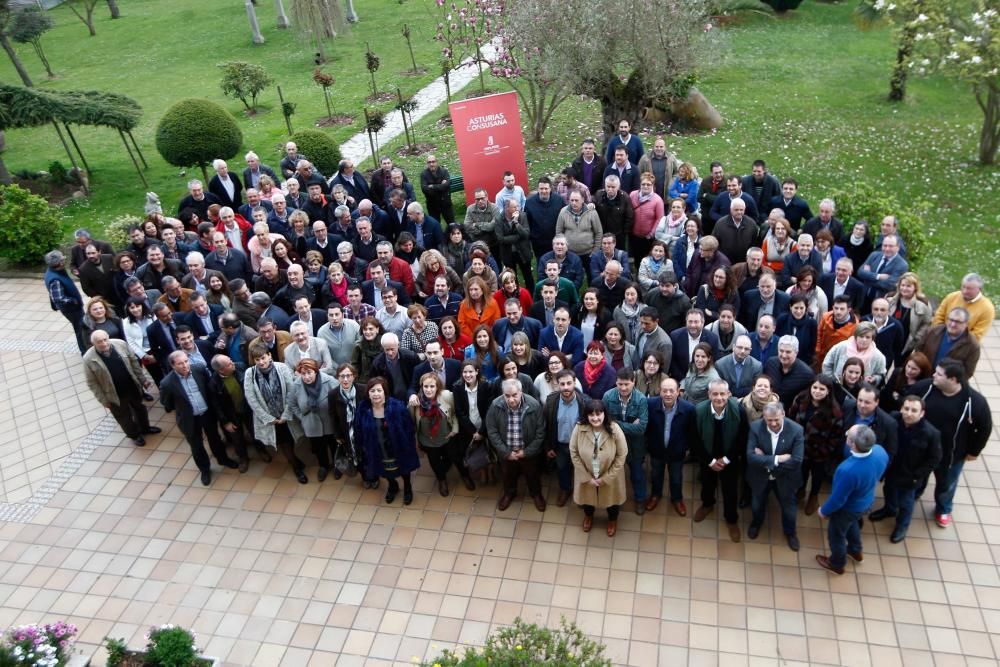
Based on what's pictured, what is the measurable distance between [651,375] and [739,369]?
33.9 inches

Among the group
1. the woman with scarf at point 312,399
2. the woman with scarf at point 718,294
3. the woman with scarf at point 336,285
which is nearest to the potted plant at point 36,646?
the woman with scarf at point 312,399

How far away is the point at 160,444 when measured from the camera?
32.3ft

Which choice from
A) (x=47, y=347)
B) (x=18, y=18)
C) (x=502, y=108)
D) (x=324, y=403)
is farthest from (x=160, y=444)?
(x=18, y=18)

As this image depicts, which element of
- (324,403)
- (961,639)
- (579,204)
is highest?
(579,204)

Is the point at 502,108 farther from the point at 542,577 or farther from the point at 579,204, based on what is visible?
the point at 542,577

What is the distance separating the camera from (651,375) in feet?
25.3

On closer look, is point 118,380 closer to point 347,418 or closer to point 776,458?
point 347,418

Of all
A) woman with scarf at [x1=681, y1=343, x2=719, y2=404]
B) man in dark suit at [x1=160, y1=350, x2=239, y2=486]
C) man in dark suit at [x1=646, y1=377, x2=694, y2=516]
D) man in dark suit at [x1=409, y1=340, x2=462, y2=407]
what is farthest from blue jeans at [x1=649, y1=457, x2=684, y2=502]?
man in dark suit at [x1=160, y1=350, x2=239, y2=486]

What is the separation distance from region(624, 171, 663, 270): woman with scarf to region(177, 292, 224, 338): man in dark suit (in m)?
5.75

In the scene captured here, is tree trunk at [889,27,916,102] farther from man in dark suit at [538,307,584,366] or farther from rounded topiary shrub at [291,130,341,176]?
rounded topiary shrub at [291,130,341,176]

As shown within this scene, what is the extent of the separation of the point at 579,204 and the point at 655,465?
12.9 feet

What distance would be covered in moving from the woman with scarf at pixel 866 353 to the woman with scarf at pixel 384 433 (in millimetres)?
4327

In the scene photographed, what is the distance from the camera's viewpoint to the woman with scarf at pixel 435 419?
306 inches

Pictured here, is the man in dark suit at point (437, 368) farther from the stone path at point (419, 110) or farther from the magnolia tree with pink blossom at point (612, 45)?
the stone path at point (419, 110)
